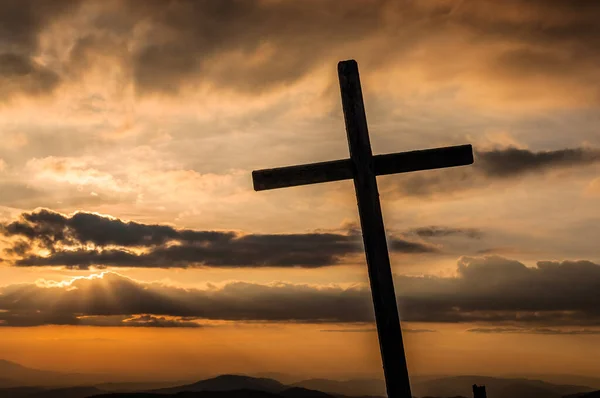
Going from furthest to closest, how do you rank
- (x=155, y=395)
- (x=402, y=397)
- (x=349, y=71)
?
(x=155, y=395), (x=349, y=71), (x=402, y=397)

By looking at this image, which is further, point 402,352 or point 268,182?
point 268,182

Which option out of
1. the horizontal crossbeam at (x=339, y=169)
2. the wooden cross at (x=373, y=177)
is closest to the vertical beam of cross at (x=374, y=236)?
the wooden cross at (x=373, y=177)

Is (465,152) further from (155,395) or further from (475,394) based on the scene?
(155,395)

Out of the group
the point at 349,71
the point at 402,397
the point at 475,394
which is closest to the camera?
the point at 402,397

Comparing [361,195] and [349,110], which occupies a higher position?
[349,110]

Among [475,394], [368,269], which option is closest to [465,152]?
[368,269]

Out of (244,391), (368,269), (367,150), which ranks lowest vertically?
(244,391)

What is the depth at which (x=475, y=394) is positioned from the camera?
1138cm

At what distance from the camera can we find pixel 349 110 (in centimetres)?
992

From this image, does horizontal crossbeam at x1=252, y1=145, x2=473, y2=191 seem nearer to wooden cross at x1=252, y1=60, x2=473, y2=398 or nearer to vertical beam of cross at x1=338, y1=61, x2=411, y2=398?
wooden cross at x1=252, y1=60, x2=473, y2=398

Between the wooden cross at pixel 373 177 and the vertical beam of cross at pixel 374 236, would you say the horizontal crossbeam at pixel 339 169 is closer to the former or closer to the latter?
the wooden cross at pixel 373 177

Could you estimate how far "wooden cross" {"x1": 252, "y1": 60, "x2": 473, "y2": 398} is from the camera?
938cm

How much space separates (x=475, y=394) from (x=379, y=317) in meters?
3.00

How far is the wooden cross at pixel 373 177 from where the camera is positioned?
938 cm
